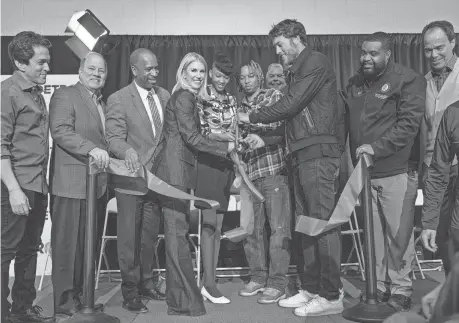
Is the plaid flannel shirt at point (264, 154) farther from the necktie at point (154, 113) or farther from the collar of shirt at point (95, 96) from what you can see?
the collar of shirt at point (95, 96)

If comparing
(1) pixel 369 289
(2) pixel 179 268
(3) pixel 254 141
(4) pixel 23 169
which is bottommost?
(1) pixel 369 289

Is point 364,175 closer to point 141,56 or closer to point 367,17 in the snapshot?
point 141,56

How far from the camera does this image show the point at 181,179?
10.7 feet

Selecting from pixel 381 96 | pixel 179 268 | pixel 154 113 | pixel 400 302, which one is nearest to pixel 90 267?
pixel 179 268

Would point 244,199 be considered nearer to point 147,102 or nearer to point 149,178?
point 149,178

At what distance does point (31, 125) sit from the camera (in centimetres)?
315

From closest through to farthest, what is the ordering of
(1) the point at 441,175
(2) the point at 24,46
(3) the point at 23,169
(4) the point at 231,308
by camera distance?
(1) the point at 441,175 → (3) the point at 23,169 → (2) the point at 24,46 → (4) the point at 231,308

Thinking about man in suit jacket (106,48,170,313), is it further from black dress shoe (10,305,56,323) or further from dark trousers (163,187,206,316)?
black dress shoe (10,305,56,323)

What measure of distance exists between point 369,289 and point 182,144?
1.40m

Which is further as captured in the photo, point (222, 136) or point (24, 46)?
point (222, 136)

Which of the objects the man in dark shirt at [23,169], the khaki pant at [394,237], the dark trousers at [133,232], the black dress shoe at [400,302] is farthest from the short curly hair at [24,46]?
the black dress shoe at [400,302]

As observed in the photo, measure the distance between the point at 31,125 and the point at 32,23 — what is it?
10.9 feet

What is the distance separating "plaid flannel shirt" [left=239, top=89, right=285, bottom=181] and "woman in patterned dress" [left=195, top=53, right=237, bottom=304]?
0.56 feet

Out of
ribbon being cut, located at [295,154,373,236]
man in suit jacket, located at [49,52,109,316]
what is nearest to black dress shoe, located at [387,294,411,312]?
ribbon being cut, located at [295,154,373,236]
